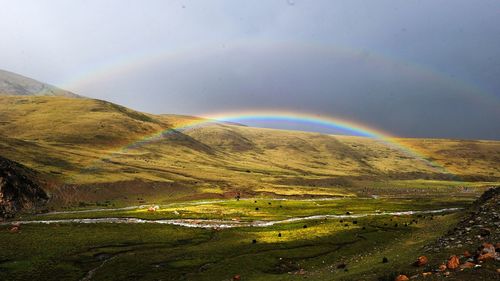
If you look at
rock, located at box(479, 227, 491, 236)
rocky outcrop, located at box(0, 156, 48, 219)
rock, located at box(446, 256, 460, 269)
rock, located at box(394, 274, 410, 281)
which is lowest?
rocky outcrop, located at box(0, 156, 48, 219)

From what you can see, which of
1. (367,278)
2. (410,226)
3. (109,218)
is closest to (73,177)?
(109,218)

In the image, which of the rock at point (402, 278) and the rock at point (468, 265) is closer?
the rock at point (468, 265)

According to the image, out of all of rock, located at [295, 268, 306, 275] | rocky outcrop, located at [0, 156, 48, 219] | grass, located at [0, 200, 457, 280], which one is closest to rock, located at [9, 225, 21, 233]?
grass, located at [0, 200, 457, 280]

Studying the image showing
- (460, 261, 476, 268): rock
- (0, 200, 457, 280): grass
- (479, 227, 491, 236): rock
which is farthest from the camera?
(0, 200, 457, 280): grass

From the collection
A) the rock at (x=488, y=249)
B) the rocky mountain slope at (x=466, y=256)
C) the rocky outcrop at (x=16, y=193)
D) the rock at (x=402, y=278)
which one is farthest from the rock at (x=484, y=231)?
the rocky outcrop at (x=16, y=193)

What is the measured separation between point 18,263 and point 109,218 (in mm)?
35197

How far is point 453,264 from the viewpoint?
26.4 meters

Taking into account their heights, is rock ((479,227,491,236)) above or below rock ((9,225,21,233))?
above

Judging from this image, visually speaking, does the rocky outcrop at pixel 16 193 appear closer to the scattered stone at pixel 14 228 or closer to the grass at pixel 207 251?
the scattered stone at pixel 14 228

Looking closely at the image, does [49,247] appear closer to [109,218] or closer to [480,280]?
[109,218]

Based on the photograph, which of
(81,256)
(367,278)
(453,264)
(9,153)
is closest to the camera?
(453,264)

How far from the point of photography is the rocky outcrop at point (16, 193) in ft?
265

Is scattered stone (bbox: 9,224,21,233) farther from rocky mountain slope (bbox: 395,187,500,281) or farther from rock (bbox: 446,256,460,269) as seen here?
rock (bbox: 446,256,460,269)

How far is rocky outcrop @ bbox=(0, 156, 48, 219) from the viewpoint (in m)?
80.8
